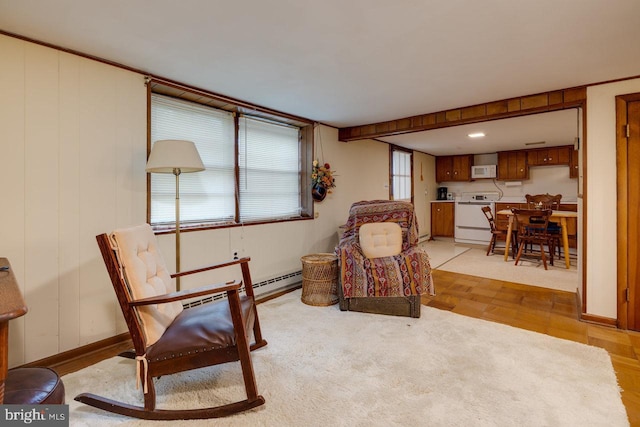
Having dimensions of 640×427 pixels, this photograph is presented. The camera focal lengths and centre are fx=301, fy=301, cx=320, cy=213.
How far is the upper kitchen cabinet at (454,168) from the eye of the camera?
6.94 metres

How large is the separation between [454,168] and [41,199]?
23.8ft

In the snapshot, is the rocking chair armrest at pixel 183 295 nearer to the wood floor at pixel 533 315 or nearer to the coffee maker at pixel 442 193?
the wood floor at pixel 533 315

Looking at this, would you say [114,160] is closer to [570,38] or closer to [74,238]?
[74,238]

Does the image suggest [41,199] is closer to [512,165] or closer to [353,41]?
[353,41]

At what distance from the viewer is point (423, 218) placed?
6859 mm

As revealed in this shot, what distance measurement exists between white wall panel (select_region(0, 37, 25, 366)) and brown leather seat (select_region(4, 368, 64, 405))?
3.26ft

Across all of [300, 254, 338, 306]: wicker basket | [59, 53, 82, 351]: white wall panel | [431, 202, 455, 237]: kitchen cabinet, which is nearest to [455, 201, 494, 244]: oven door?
[431, 202, 455, 237]: kitchen cabinet

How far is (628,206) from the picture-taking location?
8.11ft

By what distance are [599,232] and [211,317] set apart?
3190mm

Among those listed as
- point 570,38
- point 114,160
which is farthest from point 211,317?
point 570,38

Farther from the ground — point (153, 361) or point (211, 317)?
point (211, 317)

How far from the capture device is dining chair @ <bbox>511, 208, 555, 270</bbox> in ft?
14.5

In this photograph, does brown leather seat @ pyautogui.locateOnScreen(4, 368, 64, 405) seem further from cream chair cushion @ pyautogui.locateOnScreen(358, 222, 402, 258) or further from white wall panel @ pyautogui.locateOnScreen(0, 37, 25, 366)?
cream chair cushion @ pyautogui.locateOnScreen(358, 222, 402, 258)

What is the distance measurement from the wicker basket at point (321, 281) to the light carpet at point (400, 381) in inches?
21.9
